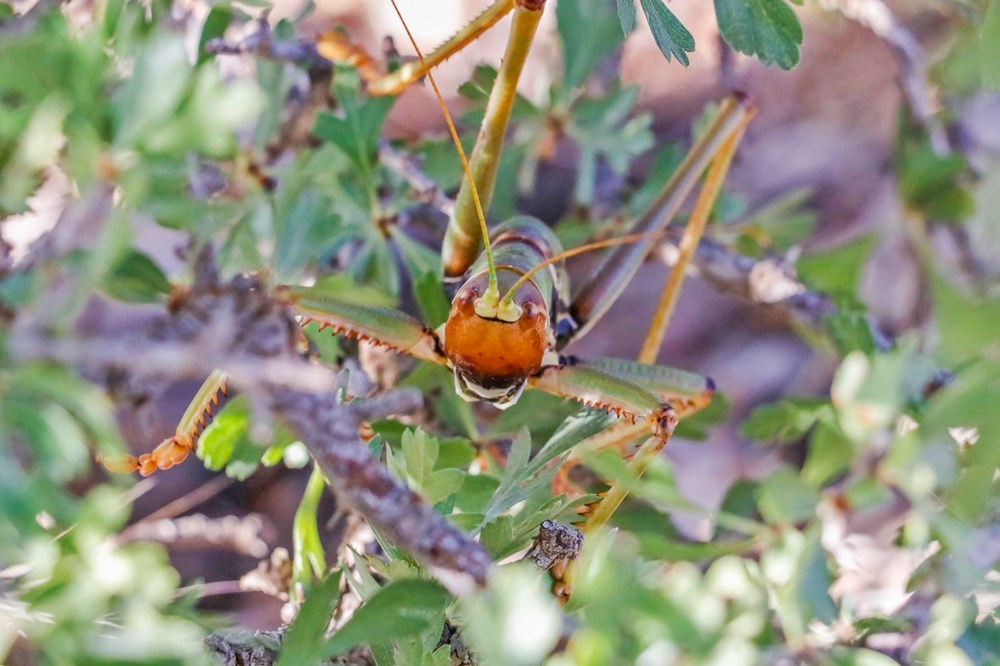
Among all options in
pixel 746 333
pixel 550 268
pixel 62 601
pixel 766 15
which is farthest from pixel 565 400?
pixel 746 333

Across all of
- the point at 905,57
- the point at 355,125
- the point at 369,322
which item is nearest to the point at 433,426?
the point at 369,322

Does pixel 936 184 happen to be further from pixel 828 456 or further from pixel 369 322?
pixel 369 322

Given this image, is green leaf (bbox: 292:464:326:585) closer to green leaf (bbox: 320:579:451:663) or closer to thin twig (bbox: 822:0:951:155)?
green leaf (bbox: 320:579:451:663)

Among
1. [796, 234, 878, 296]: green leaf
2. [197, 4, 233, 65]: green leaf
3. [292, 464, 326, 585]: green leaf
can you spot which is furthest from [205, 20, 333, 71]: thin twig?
[796, 234, 878, 296]: green leaf

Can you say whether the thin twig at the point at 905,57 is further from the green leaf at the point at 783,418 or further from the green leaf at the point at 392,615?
the green leaf at the point at 392,615

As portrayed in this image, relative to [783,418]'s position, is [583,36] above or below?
above

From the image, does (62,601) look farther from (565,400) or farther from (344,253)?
(344,253)
